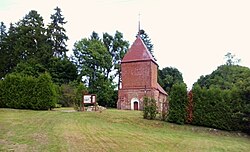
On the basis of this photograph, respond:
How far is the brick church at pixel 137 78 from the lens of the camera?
1342 inches

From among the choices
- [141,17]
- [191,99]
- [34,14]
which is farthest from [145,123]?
[34,14]

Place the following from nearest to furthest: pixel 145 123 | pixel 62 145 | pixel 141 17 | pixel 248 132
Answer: pixel 62 145
pixel 145 123
pixel 248 132
pixel 141 17

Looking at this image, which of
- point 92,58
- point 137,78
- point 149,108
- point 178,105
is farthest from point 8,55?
point 178,105

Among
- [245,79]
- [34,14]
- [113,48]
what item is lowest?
[245,79]

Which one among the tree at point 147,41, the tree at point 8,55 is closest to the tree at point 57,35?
the tree at point 8,55

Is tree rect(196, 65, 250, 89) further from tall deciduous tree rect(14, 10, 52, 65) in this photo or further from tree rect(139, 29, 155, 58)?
tall deciduous tree rect(14, 10, 52, 65)

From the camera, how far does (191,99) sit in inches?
738

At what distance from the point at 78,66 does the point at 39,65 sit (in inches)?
275

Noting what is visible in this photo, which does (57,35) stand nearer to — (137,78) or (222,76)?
(137,78)

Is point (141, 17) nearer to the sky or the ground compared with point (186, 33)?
nearer to the sky

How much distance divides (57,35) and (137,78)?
1664cm

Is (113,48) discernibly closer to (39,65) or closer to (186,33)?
(39,65)

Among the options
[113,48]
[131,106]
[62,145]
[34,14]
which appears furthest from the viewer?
[113,48]

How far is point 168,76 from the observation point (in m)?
50.7
